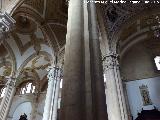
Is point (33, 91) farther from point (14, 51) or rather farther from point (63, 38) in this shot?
point (63, 38)

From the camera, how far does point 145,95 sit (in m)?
12.1

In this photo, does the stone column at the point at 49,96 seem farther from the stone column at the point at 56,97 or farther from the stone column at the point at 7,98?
the stone column at the point at 7,98

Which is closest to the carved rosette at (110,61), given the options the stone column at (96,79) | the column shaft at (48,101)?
the column shaft at (48,101)

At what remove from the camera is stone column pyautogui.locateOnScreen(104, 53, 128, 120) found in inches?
307

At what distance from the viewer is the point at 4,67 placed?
51.8ft

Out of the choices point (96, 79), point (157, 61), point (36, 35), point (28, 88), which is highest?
point (36, 35)

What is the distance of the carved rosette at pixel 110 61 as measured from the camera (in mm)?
9117

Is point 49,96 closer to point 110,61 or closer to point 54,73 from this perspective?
point 54,73

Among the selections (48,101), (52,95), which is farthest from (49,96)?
(48,101)

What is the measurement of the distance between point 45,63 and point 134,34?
6.58 metres

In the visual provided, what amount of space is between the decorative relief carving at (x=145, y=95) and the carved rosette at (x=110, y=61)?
3.82 m

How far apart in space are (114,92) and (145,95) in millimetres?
4540

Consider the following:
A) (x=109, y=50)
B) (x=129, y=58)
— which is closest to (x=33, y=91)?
(x=129, y=58)

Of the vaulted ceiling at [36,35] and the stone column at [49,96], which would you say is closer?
the stone column at [49,96]
